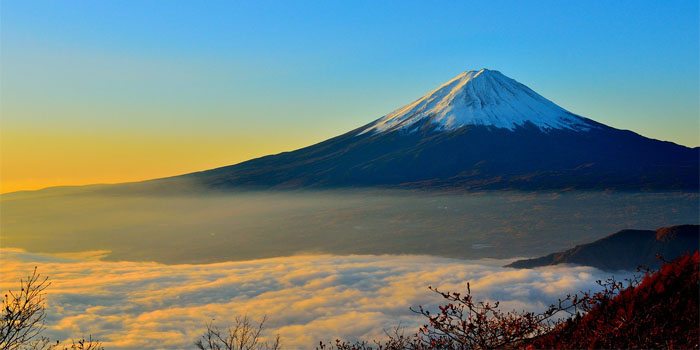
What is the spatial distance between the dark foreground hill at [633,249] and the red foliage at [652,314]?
118 metres

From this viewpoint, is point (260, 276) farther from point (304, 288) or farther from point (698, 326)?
point (698, 326)

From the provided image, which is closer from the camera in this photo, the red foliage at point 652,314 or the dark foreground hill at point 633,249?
the red foliage at point 652,314

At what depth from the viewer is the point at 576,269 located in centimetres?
15475

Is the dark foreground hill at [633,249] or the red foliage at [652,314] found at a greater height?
the red foliage at [652,314]

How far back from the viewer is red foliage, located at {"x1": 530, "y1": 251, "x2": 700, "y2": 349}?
55.8 feet

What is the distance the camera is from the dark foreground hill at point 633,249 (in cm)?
13400

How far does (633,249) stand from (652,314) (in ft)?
459

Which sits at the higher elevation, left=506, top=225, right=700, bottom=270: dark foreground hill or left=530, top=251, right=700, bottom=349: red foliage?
left=530, top=251, right=700, bottom=349: red foliage

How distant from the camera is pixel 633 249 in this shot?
148375 mm

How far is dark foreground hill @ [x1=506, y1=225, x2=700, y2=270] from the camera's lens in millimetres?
134000

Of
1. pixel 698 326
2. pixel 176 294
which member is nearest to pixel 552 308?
pixel 698 326

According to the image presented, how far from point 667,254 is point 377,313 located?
5662 centimetres

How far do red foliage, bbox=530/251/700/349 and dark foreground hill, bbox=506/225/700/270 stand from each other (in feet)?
386

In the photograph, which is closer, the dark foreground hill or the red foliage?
the red foliage
